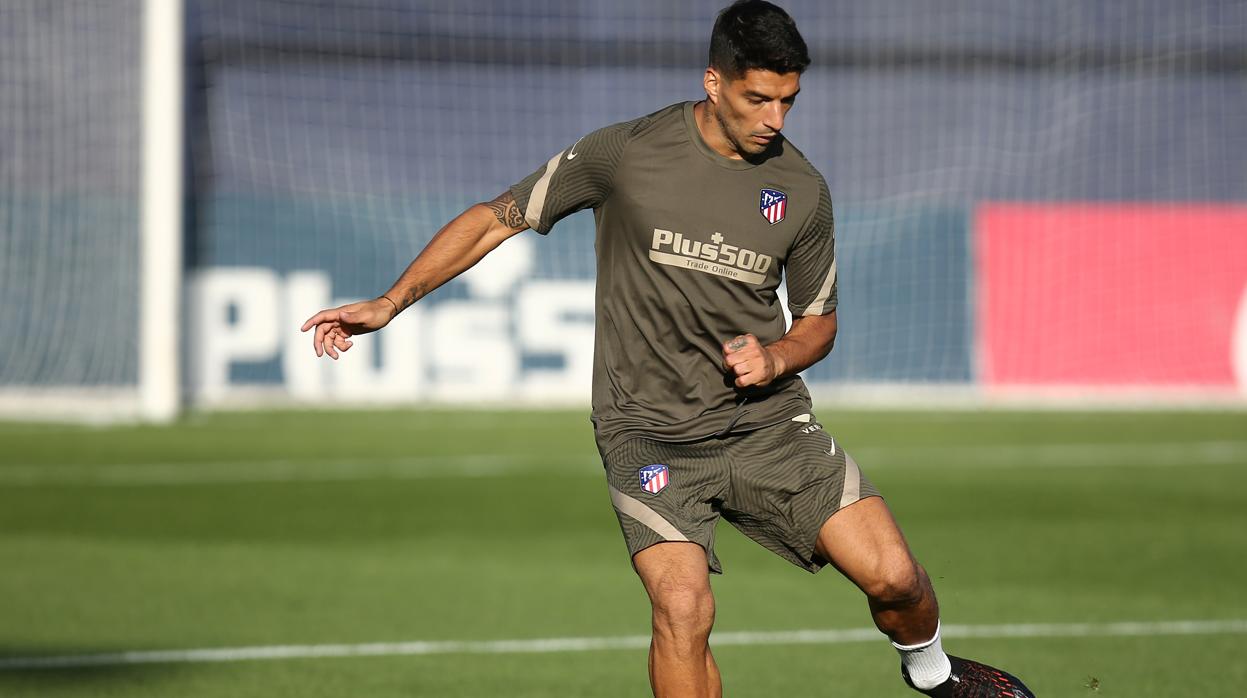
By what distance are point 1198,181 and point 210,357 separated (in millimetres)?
11865

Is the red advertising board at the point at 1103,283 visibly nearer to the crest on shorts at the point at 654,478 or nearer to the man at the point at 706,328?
the man at the point at 706,328

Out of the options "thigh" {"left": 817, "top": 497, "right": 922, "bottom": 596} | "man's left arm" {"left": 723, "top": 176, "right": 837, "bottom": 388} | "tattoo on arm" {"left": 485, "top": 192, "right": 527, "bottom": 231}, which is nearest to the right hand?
"tattoo on arm" {"left": 485, "top": 192, "right": 527, "bottom": 231}

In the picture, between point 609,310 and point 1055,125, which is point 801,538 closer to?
point 609,310

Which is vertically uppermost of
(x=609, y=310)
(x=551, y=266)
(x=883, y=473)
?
(x=609, y=310)

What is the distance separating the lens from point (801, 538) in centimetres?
472

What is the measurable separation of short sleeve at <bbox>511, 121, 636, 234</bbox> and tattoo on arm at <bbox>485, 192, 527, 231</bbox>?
2cm

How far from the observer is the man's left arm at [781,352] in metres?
4.32

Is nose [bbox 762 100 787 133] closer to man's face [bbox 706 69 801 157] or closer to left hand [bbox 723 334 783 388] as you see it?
man's face [bbox 706 69 801 157]

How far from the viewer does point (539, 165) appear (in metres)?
18.8

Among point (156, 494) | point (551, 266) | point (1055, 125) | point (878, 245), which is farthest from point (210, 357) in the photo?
point (1055, 125)

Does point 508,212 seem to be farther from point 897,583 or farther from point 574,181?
point 897,583

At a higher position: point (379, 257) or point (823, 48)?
point (823, 48)

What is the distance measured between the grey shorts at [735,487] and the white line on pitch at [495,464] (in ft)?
25.3

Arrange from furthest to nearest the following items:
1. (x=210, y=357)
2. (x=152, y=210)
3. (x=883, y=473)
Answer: (x=210, y=357), (x=152, y=210), (x=883, y=473)
